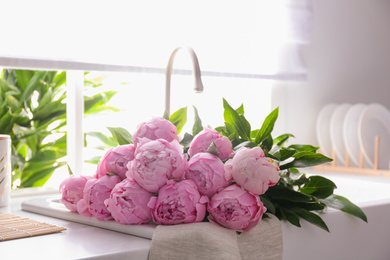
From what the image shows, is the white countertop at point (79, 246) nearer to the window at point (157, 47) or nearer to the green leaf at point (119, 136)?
the green leaf at point (119, 136)

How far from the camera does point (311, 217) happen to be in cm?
107

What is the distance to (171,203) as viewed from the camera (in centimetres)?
89

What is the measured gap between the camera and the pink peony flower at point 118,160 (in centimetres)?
99

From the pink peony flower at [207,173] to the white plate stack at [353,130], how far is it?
1420mm

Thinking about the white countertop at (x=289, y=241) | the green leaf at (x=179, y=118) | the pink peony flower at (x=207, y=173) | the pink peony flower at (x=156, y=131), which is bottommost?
the white countertop at (x=289, y=241)

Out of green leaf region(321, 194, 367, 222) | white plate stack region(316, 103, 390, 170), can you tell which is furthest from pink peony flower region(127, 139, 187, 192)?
white plate stack region(316, 103, 390, 170)

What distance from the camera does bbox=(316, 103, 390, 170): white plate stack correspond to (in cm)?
229

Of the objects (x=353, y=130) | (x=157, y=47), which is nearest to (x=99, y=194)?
(x=157, y=47)

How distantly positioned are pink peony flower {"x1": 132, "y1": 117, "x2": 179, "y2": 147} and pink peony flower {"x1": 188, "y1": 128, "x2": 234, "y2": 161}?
0.04 m

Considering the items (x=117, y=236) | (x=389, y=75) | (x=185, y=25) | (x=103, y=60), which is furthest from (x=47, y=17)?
(x=389, y=75)

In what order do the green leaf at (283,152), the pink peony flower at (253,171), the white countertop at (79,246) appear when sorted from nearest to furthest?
the white countertop at (79,246) < the pink peony flower at (253,171) < the green leaf at (283,152)

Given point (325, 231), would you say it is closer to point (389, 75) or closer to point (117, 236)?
point (117, 236)

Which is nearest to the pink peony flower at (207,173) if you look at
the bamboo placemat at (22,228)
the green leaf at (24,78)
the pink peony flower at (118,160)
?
the pink peony flower at (118,160)

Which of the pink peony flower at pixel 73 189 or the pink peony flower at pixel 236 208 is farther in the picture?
the pink peony flower at pixel 73 189
